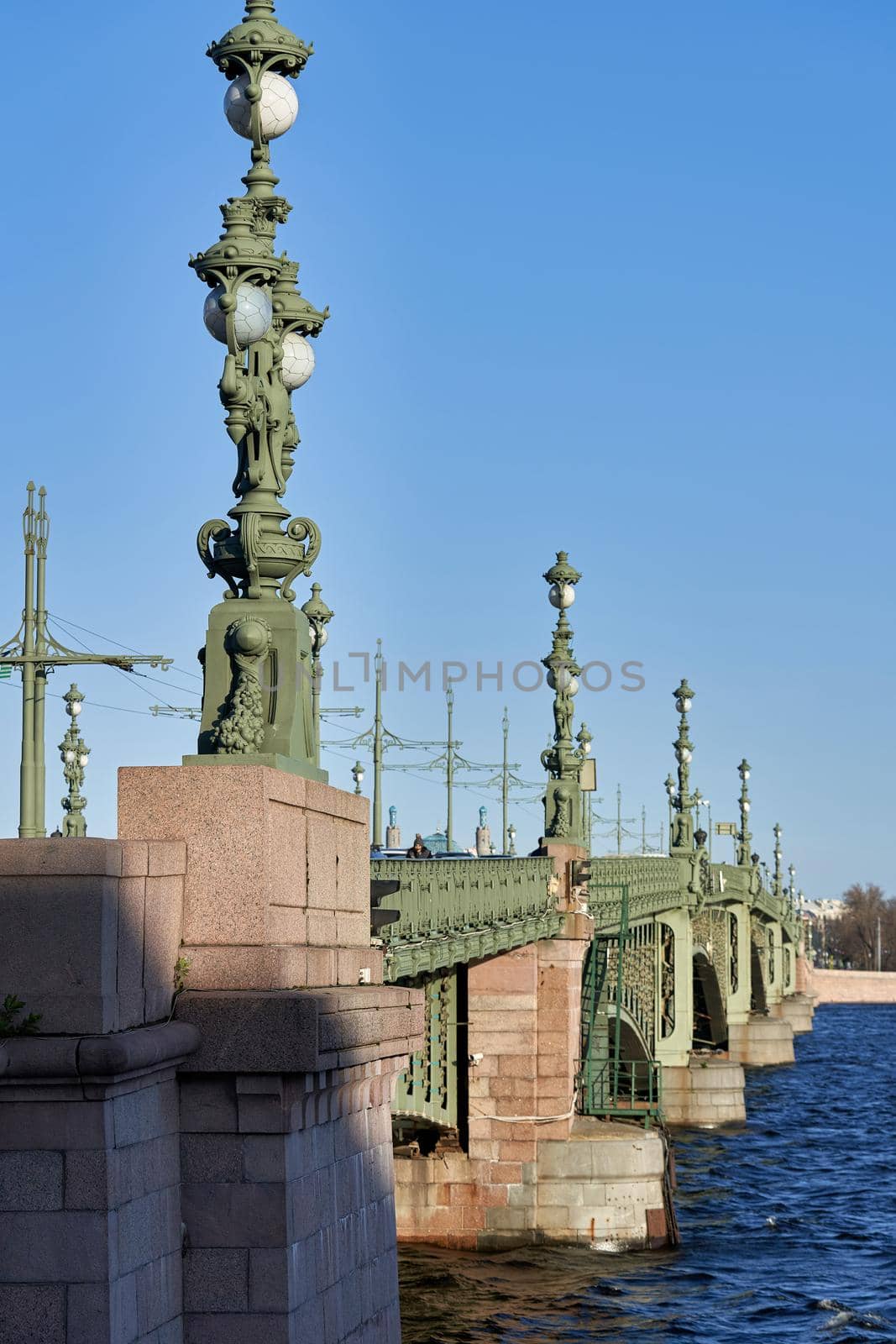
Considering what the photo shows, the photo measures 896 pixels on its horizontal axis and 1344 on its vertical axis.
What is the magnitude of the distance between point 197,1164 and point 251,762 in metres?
1.87

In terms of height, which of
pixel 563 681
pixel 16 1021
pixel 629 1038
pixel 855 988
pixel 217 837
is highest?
pixel 563 681

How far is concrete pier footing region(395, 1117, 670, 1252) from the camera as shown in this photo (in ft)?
108

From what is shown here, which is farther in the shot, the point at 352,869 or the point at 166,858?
the point at 352,869

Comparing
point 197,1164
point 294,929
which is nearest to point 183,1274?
point 197,1164

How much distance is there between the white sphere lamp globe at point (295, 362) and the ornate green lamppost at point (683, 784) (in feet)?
155

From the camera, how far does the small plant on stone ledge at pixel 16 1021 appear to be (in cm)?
864

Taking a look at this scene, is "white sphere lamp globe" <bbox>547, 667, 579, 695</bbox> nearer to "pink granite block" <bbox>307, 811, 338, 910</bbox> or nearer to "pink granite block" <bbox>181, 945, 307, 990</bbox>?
"pink granite block" <bbox>307, 811, 338, 910</bbox>

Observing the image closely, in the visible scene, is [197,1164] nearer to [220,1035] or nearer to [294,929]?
[220,1035]

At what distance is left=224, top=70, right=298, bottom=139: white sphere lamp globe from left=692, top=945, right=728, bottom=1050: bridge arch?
2404 inches

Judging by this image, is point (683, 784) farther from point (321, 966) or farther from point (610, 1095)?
point (321, 966)

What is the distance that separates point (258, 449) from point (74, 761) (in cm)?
2346

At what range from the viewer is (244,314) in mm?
10469

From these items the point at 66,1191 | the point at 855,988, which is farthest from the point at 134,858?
the point at 855,988

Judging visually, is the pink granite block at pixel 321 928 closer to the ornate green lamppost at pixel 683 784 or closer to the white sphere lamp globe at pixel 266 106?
the white sphere lamp globe at pixel 266 106
